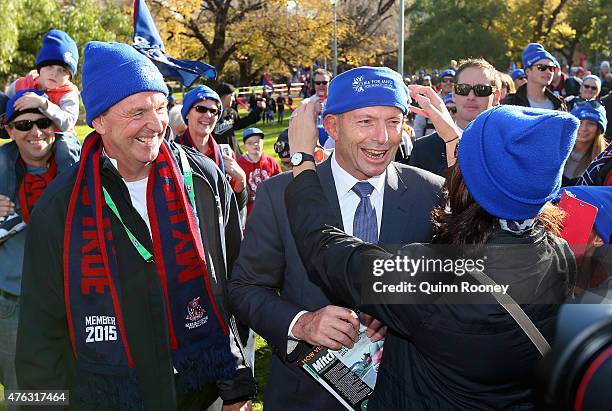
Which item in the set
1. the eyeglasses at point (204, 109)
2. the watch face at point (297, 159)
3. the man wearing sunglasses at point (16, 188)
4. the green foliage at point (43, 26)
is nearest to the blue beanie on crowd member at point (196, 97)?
the eyeglasses at point (204, 109)

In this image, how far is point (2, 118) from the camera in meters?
3.82

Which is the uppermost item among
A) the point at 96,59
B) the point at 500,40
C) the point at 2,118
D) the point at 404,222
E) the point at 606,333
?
the point at 500,40

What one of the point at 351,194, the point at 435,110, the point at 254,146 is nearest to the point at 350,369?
the point at 351,194

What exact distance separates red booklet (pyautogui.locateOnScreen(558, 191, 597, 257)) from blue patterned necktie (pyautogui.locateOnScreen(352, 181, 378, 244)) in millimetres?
741

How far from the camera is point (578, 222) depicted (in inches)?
92.0

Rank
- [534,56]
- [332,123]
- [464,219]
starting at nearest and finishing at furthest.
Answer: [464,219]
[332,123]
[534,56]

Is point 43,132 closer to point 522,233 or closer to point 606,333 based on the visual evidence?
point 522,233

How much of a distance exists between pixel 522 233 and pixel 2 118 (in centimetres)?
327

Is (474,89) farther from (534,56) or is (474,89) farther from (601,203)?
(534,56)

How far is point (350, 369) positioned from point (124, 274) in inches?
38.3

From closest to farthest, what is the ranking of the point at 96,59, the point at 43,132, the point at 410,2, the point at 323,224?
the point at 323,224, the point at 96,59, the point at 43,132, the point at 410,2

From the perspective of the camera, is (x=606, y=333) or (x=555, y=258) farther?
(x=555, y=258)

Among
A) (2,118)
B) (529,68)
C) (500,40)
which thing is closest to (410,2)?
(500,40)

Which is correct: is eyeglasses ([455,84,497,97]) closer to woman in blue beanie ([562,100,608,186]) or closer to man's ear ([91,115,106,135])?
woman in blue beanie ([562,100,608,186])
